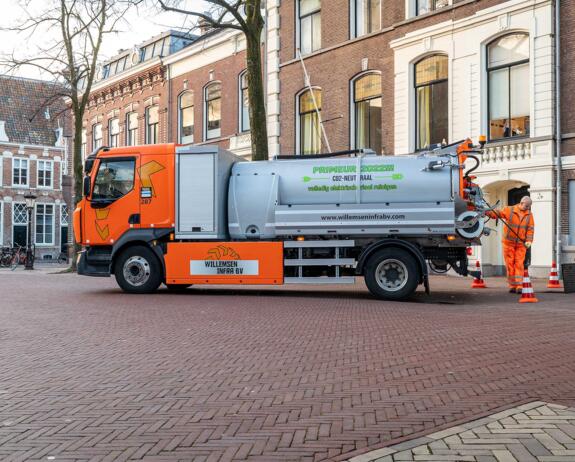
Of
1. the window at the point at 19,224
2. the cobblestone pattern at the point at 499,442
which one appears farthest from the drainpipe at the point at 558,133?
the window at the point at 19,224

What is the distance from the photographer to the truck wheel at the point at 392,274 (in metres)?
11.9

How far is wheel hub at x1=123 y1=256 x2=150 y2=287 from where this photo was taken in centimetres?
1349

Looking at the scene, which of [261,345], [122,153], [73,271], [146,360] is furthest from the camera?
[73,271]

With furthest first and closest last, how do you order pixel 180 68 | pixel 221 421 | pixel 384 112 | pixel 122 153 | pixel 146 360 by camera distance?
pixel 180 68 < pixel 384 112 < pixel 122 153 < pixel 146 360 < pixel 221 421

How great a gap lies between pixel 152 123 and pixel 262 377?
29.6m

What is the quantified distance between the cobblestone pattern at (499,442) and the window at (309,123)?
20.4 m

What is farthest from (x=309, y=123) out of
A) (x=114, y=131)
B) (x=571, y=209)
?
(x=114, y=131)

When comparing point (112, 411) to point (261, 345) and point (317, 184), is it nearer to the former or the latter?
point (261, 345)

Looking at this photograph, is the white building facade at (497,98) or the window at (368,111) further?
the window at (368,111)

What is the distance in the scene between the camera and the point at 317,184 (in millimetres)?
12484

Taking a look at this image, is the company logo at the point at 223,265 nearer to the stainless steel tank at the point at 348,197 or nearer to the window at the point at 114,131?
the stainless steel tank at the point at 348,197

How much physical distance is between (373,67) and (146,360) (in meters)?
Result: 17.5

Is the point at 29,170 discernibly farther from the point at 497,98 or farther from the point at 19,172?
the point at 497,98

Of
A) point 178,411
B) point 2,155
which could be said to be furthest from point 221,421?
point 2,155
